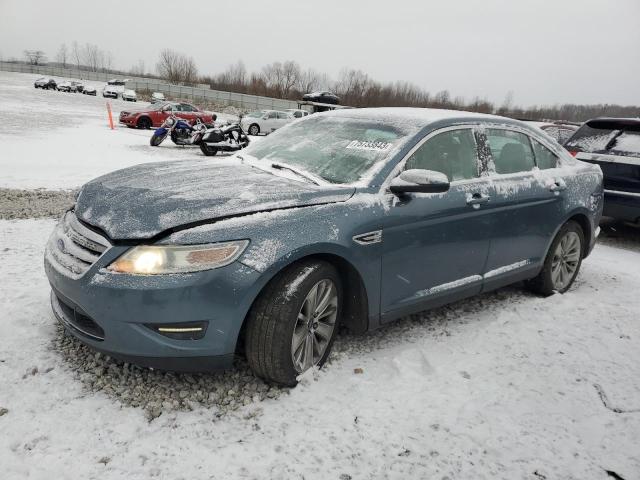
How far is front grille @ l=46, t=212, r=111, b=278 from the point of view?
8.00 feet

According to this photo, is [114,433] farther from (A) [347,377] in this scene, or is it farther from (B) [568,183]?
(B) [568,183]

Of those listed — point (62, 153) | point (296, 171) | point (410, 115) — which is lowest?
point (62, 153)

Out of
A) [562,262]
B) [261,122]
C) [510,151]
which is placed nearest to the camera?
[510,151]

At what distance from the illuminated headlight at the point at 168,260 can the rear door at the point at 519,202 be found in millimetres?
2185

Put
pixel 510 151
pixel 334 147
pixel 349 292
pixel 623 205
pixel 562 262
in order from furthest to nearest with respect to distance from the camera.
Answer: pixel 623 205, pixel 562 262, pixel 510 151, pixel 334 147, pixel 349 292

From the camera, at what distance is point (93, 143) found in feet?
43.7

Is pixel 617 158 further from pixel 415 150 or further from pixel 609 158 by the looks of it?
pixel 415 150

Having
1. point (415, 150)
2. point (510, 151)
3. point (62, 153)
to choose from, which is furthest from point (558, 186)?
point (62, 153)

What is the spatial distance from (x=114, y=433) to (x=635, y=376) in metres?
3.17

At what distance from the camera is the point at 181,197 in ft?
8.54

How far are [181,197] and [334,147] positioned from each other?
47.2 inches

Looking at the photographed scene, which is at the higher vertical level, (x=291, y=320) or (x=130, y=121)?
(x=291, y=320)

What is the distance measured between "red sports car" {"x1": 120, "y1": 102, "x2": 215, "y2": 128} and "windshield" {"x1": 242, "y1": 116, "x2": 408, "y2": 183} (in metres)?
18.8

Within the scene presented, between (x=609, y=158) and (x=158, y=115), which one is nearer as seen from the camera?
(x=609, y=158)
